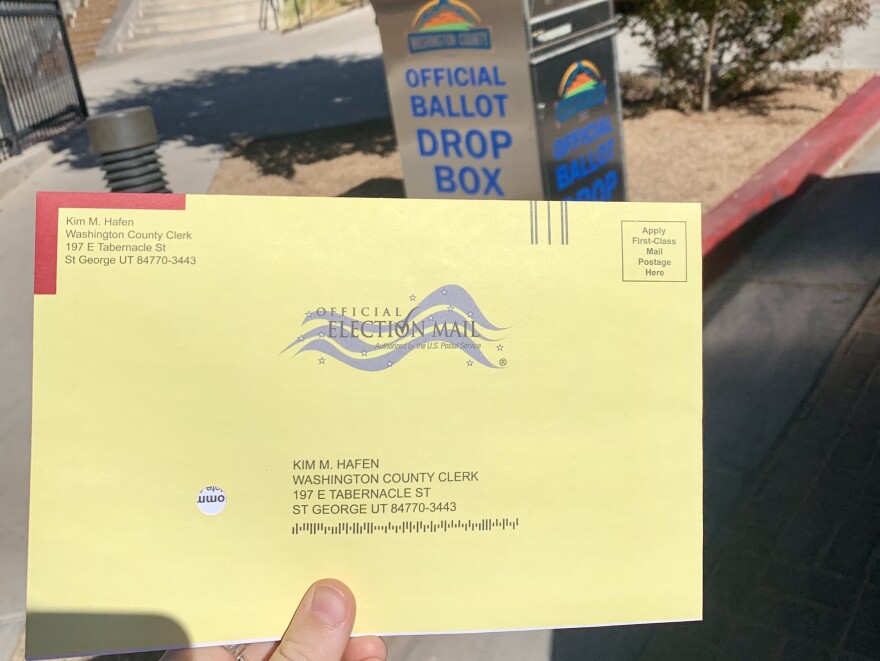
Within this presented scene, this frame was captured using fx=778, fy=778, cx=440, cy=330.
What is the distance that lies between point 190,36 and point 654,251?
1881 centimetres

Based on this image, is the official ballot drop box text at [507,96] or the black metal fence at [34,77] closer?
the official ballot drop box text at [507,96]

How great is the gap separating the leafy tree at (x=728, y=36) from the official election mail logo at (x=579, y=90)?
3201 millimetres

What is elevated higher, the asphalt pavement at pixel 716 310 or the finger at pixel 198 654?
the finger at pixel 198 654

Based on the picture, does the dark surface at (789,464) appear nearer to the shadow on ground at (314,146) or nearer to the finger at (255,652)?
the finger at (255,652)

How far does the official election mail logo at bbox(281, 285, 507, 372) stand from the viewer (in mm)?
1377

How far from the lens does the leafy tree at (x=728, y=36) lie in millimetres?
7027

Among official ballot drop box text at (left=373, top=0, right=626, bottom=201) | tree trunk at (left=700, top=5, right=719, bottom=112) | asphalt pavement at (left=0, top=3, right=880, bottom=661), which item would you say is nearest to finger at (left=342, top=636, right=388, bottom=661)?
asphalt pavement at (left=0, top=3, right=880, bottom=661)

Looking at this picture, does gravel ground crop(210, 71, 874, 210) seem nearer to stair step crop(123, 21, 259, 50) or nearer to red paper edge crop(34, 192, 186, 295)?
red paper edge crop(34, 192, 186, 295)

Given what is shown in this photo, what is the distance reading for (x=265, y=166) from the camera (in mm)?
7664

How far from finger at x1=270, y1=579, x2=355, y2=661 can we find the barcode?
10cm

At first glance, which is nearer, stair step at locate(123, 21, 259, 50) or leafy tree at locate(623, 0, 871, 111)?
leafy tree at locate(623, 0, 871, 111)

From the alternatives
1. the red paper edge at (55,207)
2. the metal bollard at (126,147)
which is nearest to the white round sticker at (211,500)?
the red paper edge at (55,207)

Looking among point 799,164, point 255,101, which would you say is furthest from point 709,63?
point 255,101

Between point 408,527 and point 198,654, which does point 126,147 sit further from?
point 408,527
